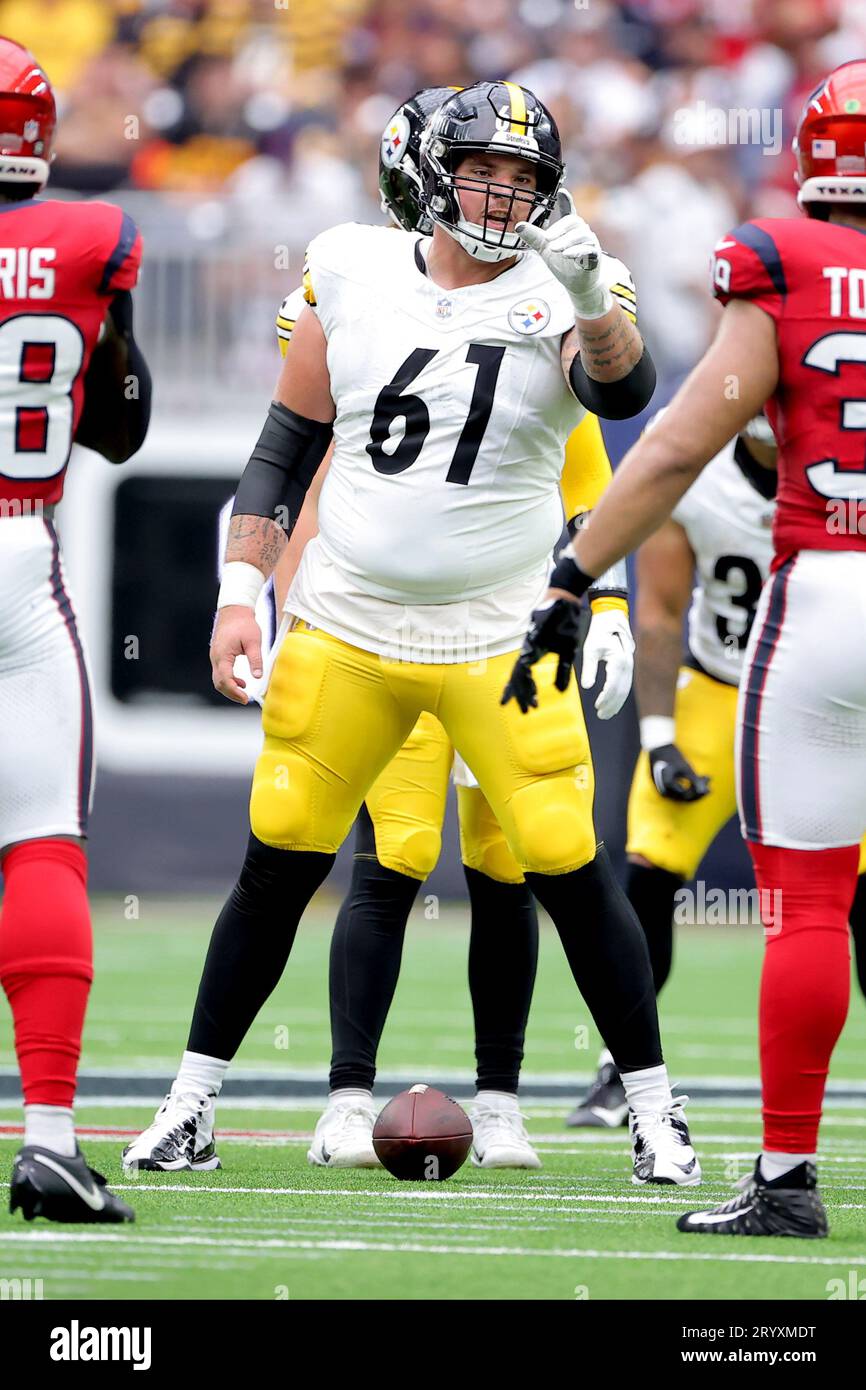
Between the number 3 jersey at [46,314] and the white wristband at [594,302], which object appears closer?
the number 3 jersey at [46,314]

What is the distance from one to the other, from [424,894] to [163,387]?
270cm

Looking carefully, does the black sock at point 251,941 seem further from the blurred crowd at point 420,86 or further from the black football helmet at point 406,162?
the blurred crowd at point 420,86

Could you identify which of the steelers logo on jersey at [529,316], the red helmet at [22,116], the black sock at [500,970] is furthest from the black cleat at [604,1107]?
the red helmet at [22,116]

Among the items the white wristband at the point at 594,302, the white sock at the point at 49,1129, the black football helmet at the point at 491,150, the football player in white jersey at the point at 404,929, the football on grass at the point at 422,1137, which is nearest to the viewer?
the white sock at the point at 49,1129

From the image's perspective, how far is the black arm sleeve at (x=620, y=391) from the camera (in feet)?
12.4

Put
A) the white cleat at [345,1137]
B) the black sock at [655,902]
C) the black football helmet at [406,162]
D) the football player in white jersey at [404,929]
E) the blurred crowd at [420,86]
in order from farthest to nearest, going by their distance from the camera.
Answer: the blurred crowd at [420,86]
the black sock at [655,902]
the black football helmet at [406,162]
the football player in white jersey at [404,929]
the white cleat at [345,1137]

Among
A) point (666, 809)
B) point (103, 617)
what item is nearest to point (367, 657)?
point (666, 809)

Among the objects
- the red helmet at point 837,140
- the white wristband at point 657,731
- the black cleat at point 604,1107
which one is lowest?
the black cleat at point 604,1107

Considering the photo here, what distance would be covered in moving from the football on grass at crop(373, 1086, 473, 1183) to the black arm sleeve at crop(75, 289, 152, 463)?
128cm

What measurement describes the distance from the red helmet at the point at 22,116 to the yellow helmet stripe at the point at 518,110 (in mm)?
866

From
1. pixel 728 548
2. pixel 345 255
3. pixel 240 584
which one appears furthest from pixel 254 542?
pixel 728 548

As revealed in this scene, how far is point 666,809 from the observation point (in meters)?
5.20
